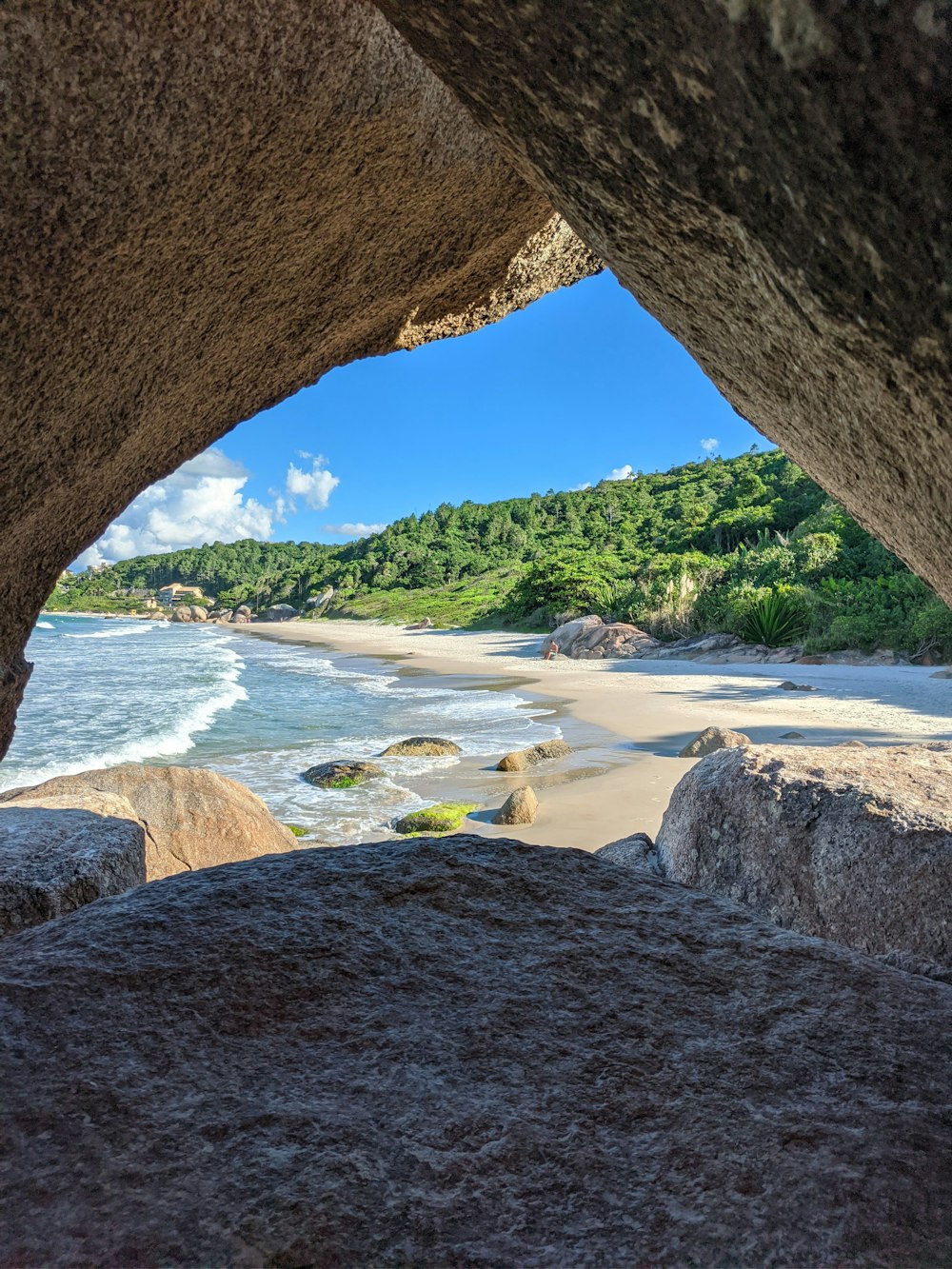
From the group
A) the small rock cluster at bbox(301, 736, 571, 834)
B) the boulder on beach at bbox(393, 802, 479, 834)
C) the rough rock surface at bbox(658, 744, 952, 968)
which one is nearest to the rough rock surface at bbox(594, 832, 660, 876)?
the rough rock surface at bbox(658, 744, 952, 968)

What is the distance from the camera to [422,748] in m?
12.7

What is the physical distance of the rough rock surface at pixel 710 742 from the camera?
34.4 ft

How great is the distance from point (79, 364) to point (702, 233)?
1.73 meters

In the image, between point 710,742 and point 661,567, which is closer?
point 710,742

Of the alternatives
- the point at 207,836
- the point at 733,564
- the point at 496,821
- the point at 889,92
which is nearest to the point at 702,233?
the point at 889,92

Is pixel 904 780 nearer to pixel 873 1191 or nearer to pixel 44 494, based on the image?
pixel 873 1191

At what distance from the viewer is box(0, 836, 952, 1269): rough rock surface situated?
1.15 m

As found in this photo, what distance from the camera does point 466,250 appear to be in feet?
11.3

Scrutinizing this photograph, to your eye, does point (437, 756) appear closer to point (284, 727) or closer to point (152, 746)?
point (284, 727)

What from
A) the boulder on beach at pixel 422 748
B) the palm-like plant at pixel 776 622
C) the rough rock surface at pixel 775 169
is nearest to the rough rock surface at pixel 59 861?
the rough rock surface at pixel 775 169

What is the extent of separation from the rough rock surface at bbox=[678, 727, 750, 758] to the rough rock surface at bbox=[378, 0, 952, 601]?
29.6 feet

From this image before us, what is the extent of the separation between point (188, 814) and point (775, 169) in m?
6.23

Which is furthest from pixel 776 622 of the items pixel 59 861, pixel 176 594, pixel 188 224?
pixel 176 594

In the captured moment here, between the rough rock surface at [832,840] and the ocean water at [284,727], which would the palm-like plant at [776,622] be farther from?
the rough rock surface at [832,840]
